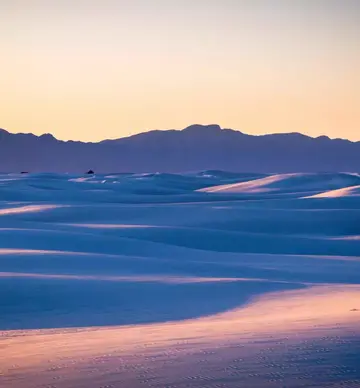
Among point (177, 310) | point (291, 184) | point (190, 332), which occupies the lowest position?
point (177, 310)

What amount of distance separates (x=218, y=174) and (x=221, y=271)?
82.1m

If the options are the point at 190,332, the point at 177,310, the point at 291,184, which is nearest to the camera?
the point at 190,332

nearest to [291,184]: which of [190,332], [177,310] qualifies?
[177,310]

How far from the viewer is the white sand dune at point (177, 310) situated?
686 centimetres

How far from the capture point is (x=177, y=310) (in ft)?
38.9

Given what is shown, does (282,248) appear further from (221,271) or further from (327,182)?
(327,182)

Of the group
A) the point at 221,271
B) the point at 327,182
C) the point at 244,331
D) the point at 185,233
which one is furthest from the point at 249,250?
the point at 327,182

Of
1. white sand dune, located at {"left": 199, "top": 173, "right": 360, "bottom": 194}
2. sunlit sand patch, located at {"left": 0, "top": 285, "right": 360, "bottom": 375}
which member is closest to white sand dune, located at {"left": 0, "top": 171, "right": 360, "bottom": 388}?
sunlit sand patch, located at {"left": 0, "top": 285, "right": 360, "bottom": 375}

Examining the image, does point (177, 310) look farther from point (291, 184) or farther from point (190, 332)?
point (291, 184)

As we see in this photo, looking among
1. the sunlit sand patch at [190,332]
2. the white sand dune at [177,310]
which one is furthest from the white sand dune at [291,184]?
the sunlit sand patch at [190,332]

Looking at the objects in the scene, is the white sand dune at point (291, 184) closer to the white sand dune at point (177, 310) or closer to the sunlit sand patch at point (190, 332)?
the white sand dune at point (177, 310)

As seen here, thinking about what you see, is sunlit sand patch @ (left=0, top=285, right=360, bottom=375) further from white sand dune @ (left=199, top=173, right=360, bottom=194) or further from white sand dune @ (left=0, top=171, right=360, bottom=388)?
white sand dune @ (left=199, top=173, right=360, bottom=194)

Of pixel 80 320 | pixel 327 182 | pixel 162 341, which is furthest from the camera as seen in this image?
pixel 327 182

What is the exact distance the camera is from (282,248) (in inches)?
899
